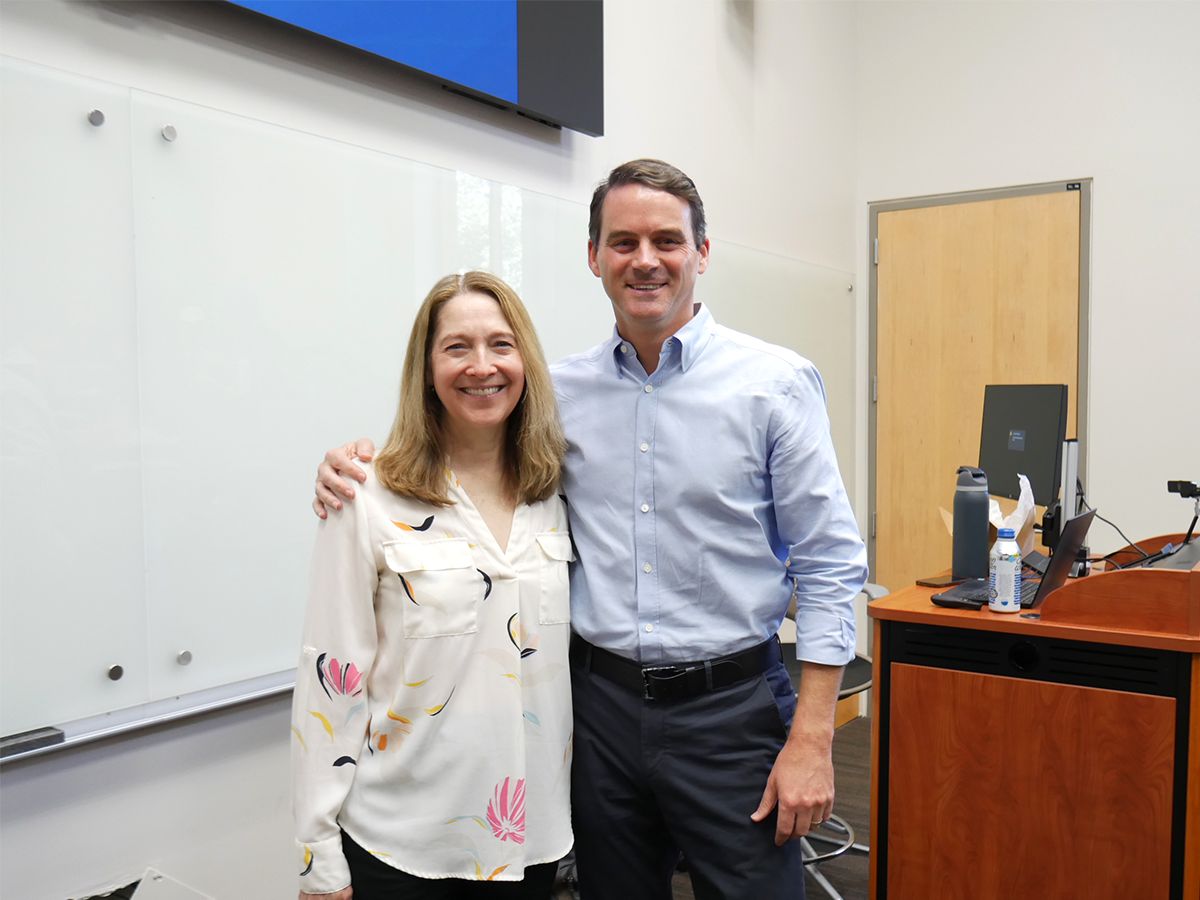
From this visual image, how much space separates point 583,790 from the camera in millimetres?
1583

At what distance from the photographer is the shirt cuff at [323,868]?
54.6 inches

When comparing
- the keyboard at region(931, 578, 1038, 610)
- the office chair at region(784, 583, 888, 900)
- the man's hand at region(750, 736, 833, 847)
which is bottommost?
the office chair at region(784, 583, 888, 900)

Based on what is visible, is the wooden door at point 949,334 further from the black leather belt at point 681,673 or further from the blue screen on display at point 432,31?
the black leather belt at point 681,673

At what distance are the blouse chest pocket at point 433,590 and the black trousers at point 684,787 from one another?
29cm

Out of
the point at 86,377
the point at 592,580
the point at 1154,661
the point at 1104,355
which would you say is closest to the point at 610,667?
the point at 592,580

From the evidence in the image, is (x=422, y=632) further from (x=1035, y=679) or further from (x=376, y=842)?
(x=1035, y=679)

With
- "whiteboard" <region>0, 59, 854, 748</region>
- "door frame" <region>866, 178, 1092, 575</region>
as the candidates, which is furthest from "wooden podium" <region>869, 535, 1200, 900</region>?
"door frame" <region>866, 178, 1092, 575</region>

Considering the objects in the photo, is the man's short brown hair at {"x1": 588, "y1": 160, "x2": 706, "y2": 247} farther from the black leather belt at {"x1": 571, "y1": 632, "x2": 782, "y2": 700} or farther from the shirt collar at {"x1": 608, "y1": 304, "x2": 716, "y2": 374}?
the black leather belt at {"x1": 571, "y1": 632, "x2": 782, "y2": 700}

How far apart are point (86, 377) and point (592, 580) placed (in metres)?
0.99

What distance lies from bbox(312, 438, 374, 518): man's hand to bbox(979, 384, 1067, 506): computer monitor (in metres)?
1.90

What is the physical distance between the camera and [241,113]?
2.11m

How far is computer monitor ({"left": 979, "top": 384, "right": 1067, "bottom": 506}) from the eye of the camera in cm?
266

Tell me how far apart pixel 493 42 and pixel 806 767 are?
2011mm

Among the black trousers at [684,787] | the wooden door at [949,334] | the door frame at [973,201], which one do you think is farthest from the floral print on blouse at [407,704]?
the wooden door at [949,334]
